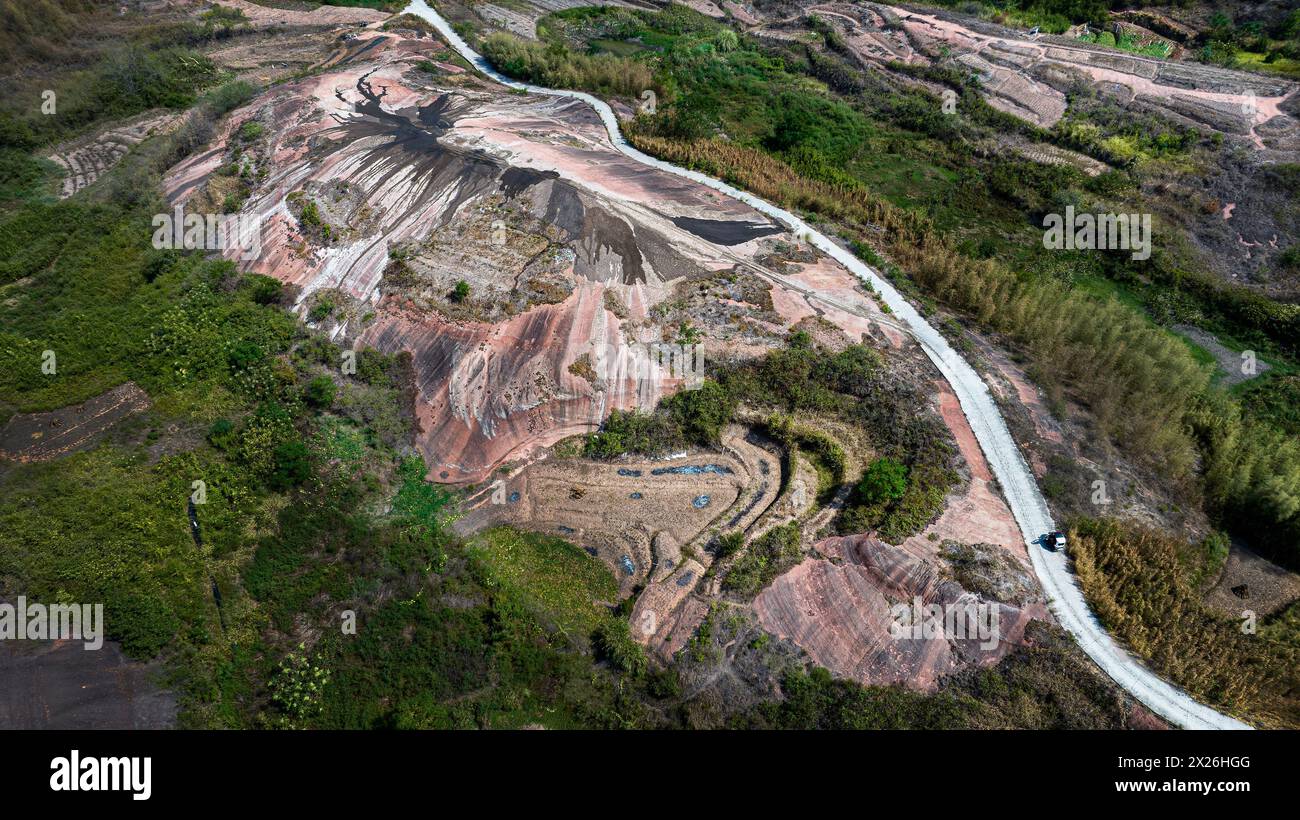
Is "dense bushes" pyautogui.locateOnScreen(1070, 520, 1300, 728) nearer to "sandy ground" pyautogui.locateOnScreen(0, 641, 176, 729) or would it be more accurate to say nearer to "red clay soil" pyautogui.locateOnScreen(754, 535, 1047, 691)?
"red clay soil" pyautogui.locateOnScreen(754, 535, 1047, 691)

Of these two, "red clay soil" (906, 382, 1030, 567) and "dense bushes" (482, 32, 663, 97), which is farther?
"dense bushes" (482, 32, 663, 97)

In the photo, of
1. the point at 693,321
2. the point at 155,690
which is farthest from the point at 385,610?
the point at 693,321

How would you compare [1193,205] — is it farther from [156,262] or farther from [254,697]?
[156,262]

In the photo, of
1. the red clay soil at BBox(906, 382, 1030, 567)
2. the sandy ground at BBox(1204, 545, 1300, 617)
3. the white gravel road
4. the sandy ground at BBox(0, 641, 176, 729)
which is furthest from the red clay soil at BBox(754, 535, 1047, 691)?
the sandy ground at BBox(0, 641, 176, 729)

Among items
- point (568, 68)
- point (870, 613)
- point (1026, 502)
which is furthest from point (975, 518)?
point (568, 68)

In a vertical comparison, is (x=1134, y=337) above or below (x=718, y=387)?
→ above

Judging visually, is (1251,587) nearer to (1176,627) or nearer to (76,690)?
(1176,627)

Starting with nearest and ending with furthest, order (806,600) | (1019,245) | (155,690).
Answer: (155,690) < (806,600) < (1019,245)

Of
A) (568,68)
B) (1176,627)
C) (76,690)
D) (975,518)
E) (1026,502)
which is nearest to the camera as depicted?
(76,690)
